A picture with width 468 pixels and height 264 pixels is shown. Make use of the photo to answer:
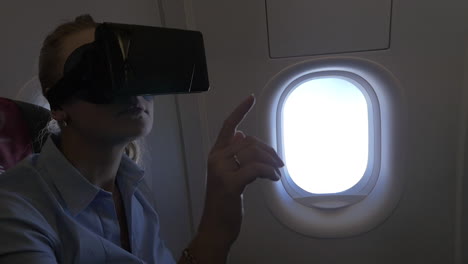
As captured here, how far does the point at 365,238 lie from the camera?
1.44 m

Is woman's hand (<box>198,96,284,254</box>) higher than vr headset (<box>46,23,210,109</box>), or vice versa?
vr headset (<box>46,23,210,109</box>)

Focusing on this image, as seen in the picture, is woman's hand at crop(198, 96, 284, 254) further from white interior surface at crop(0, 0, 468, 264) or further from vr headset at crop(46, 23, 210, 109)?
white interior surface at crop(0, 0, 468, 264)

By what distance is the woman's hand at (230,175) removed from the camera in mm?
666

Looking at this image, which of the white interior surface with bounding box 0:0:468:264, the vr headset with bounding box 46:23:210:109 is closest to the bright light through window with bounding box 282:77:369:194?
the white interior surface with bounding box 0:0:468:264

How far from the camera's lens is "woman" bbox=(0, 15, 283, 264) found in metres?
0.65

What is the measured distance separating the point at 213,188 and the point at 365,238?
98 cm

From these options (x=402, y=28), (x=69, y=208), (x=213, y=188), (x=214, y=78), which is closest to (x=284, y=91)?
(x=214, y=78)

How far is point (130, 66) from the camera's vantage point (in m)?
0.67

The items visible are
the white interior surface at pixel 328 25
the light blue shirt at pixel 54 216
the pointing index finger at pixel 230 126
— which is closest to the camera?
the light blue shirt at pixel 54 216

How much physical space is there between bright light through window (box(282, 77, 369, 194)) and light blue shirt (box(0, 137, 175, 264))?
831 mm

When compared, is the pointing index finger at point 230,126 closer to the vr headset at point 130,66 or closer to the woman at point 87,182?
the woman at point 87,182

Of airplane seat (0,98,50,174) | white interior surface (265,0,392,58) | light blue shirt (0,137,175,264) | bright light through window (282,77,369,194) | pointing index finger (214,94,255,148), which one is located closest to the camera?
light blue shirt (0,137,175,264)

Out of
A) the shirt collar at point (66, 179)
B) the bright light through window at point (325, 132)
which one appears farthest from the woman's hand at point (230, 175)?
the bright light through window at point (325, 132)

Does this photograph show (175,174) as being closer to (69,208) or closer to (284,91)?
(284,91)
